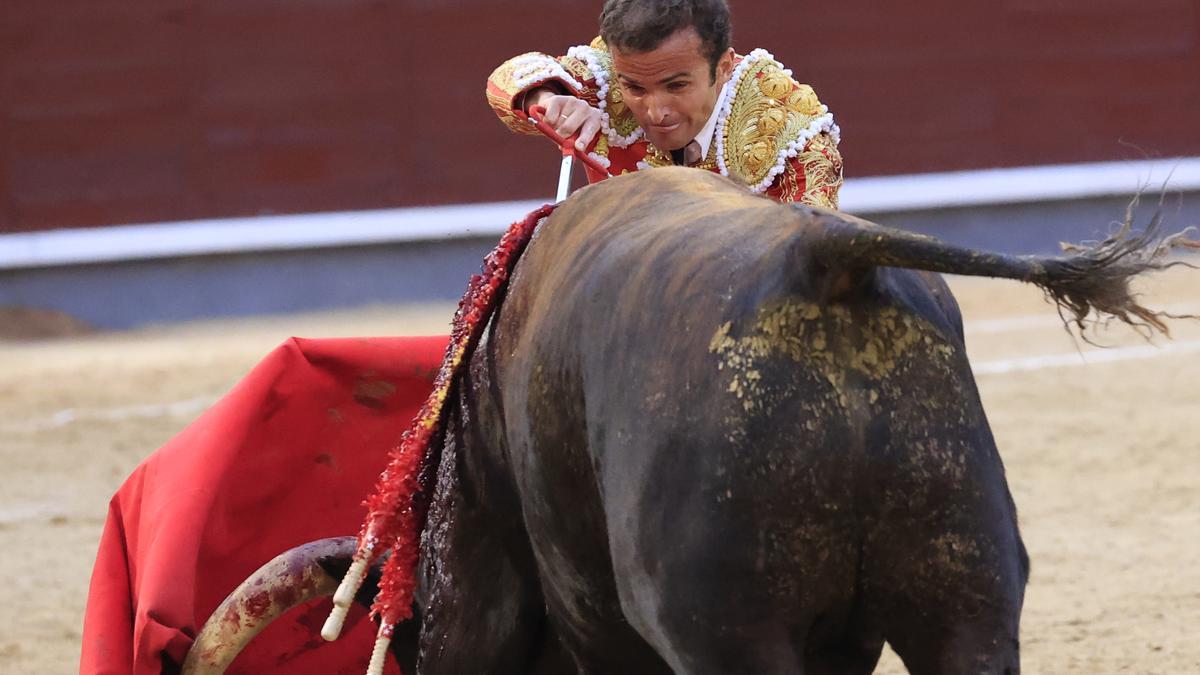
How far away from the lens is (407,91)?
8.05 metres

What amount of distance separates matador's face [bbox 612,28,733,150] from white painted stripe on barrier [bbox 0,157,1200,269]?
5466 mm

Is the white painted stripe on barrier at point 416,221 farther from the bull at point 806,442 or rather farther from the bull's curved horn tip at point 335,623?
the bull at point 806,442

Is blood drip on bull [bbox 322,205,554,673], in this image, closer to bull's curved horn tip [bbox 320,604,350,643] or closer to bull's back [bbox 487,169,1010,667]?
bull's curved horn tip [bbox 320,604,350,643]

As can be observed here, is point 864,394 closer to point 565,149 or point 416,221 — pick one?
point 565,149

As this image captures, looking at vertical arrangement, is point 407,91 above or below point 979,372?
above

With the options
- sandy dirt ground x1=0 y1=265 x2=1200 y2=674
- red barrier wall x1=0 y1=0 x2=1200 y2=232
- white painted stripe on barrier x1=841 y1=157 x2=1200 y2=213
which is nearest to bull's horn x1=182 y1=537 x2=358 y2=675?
sandy dirt ground x1=0 y1=265 x2=1200 y2=674

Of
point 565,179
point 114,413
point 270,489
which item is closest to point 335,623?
point 565,179

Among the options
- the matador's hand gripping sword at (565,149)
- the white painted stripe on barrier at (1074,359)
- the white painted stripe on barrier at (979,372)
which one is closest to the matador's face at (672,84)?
the matador's hand gripping sword at (565,149)

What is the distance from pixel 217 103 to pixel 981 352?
361 centimetres

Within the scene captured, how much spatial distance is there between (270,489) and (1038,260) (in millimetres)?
1579

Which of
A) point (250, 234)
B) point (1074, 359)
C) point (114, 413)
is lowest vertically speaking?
point (250, 234)

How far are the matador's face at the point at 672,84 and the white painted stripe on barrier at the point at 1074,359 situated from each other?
3999 millimetres

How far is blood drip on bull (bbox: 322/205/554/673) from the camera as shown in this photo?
1896mm

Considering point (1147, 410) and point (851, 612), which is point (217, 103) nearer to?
point (1147, 410)
